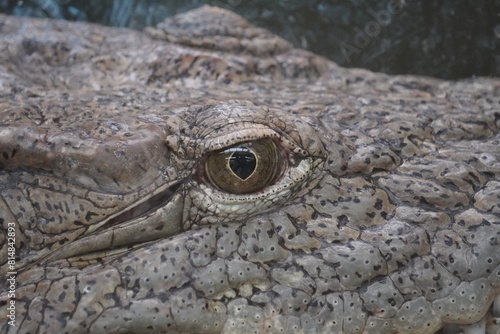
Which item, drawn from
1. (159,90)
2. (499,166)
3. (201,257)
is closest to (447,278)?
(499,166)

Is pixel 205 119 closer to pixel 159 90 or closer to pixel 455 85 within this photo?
pixel 159 90

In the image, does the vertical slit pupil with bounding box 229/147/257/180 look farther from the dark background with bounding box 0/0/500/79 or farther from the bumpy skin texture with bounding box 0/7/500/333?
the dark background with bounding box 0/0/500/79

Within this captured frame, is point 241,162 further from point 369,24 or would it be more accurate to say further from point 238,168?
point 369,24

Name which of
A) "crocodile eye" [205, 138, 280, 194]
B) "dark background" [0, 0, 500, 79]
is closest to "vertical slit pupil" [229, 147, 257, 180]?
"crocodile eye" [205, 138, 280, 194]

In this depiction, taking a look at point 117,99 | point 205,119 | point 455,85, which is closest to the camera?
point 205,119

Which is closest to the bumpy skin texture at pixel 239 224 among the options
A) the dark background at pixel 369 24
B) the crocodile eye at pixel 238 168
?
the crocodile eye at pixel 238 168

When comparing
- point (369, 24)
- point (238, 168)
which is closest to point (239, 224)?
point (238, 168)

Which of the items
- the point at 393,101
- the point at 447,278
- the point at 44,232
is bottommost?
the point at 44,232

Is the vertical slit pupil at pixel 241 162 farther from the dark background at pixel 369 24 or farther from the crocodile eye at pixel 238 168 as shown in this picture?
the dark background at pixel 369 24
